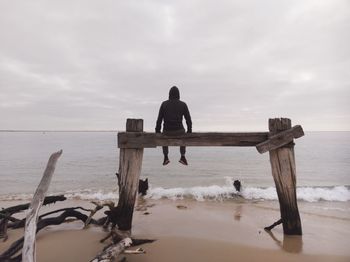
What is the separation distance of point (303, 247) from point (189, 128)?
335 cm

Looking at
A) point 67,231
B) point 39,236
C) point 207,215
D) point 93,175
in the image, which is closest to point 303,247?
point 207,215

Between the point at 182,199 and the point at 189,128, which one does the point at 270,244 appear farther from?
the point at 182,199

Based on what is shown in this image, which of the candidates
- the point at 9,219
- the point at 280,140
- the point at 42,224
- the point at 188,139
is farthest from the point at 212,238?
the point at 9,219

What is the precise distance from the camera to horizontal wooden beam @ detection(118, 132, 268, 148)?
569 centimetres

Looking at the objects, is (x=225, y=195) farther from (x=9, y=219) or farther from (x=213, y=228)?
(x=9, y=219)

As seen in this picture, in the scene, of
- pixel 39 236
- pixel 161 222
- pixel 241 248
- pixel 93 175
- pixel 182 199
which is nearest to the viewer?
pixel 241 248

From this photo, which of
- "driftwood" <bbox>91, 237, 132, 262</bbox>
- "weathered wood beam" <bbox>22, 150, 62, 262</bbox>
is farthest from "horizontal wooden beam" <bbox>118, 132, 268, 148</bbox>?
"weathered wood beam" <bbox>22, 150, 62, 262</bbox>

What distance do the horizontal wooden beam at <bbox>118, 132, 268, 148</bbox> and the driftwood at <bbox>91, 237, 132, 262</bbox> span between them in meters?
1.91

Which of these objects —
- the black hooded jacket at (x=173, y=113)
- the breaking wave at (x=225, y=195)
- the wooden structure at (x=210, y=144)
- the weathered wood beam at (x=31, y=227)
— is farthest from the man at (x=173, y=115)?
the breaking wave at (x=225, y=195)

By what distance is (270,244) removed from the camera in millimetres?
5602

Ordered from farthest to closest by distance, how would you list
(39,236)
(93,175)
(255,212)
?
(93,175)
(255,212)
(39,236)

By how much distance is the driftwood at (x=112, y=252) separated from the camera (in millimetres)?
3851

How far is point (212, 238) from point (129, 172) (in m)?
2.31

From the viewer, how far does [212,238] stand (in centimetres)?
598
